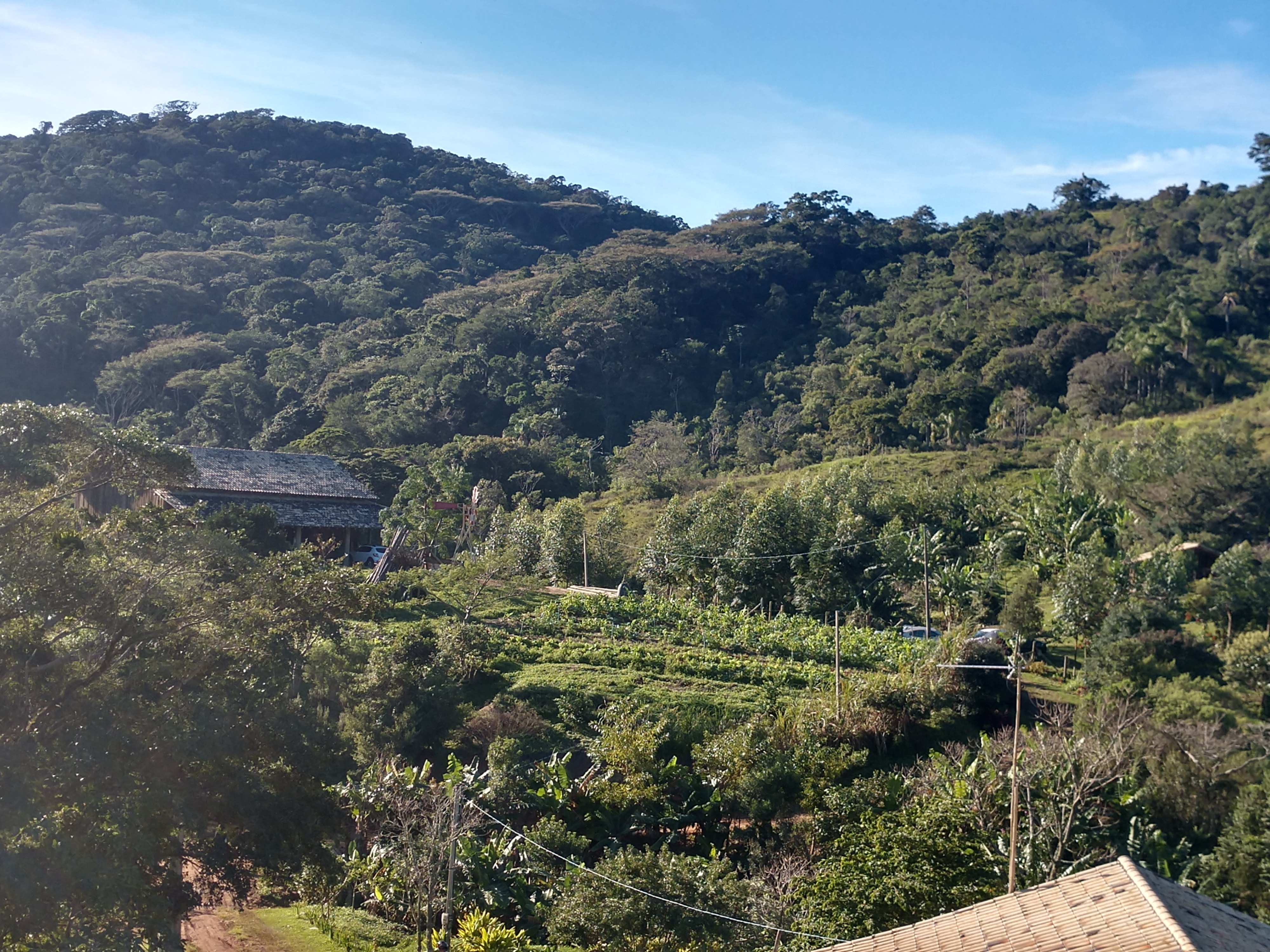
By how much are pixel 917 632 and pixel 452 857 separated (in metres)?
18.3

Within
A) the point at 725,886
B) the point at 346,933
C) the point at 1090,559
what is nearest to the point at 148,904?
the point at 346,933

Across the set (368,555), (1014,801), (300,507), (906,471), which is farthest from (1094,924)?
(906,471)

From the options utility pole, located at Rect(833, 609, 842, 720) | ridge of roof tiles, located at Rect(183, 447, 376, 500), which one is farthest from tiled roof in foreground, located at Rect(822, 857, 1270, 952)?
ridge of roof tiles, located at Rect(183, 447, 376, 500)

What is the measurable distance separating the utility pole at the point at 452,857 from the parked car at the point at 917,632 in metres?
16.7

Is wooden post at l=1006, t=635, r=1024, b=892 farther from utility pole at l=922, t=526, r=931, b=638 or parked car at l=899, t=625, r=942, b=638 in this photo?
parked car at l=899, t=625, r=942, b=638

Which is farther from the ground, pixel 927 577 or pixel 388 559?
pixel 927 577

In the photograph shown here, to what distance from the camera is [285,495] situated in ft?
104

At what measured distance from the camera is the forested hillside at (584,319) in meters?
50.8

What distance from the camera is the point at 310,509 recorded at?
1243 inches

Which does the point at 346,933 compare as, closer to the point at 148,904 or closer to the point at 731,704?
the point at 148,904

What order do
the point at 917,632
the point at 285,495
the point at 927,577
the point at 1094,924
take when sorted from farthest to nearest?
the point at 285,495 → the point at 917,632 → the point at 927,577 → the point at 1094,924

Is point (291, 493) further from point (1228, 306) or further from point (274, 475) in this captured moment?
point (1228, 306)

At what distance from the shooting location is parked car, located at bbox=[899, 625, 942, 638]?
27156 mm

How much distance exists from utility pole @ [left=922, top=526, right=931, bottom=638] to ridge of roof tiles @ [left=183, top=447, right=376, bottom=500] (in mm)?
17677
